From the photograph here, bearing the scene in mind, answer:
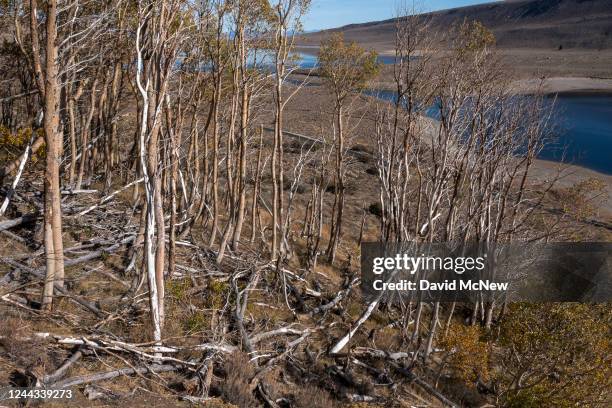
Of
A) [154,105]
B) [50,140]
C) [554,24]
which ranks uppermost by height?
[554,24]

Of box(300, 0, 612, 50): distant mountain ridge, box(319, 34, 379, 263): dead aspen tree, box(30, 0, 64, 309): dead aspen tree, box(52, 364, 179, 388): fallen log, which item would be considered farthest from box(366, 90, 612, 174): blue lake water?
box(300, 0, 612, 50): distant mountain ridge

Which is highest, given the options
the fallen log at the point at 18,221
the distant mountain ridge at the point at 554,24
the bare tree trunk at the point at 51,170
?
the distant mountain ridge at the point at 554,24

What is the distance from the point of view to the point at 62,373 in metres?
7.38

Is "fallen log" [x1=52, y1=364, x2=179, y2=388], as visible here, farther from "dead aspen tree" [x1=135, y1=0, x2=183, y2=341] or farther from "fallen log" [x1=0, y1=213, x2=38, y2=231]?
"fallen log" [x1=0, y1=213, x2=38, y2=231]

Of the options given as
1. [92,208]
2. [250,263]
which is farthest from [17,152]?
[250,263]

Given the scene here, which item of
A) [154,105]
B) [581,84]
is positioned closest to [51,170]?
[154,105]

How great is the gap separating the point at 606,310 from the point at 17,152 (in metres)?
14.9

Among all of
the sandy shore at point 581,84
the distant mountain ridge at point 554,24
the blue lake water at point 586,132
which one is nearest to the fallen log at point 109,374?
the blue lake water at point 586,132

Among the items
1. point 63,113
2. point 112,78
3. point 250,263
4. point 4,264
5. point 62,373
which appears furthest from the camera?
point 112,78

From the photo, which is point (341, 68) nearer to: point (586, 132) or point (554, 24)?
point (586, 132)

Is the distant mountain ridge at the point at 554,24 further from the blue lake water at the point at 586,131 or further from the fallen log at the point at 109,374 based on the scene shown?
the fallen log at the point at 109,374

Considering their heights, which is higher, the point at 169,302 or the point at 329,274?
the point at 169,302

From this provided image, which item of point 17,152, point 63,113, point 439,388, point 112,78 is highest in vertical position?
point 112,78

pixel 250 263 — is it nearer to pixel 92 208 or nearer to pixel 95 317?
pixel 92 208
